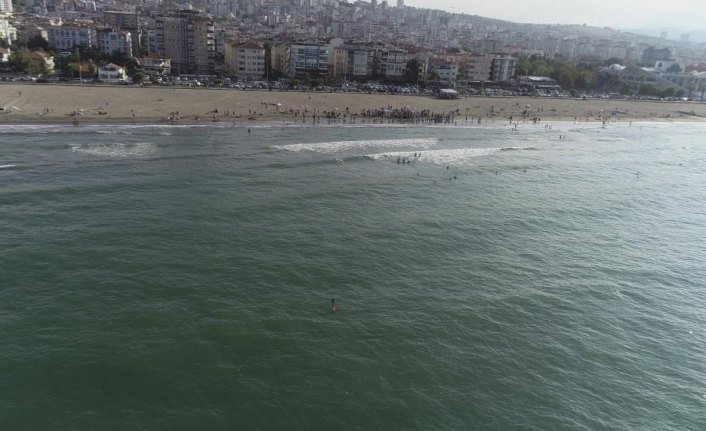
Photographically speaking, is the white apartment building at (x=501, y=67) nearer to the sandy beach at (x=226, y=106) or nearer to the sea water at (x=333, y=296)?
the sandy beach at (x=226, y=106)

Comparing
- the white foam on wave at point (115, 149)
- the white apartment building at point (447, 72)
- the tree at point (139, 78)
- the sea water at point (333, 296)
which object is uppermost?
the white apartment building at point (447, 72)

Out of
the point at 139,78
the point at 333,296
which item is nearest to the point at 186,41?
the point at 139,78

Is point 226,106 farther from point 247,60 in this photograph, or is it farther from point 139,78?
point 247,60

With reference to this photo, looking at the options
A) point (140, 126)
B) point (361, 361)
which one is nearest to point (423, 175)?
point (361, 361)

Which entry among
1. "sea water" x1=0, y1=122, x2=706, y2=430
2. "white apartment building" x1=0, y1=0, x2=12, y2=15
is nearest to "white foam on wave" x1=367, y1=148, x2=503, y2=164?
"sea water" x1=0, y1=122, x2=706, y2=430

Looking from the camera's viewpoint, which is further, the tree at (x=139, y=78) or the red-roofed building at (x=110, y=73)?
the red-roofed building at (x=110, y=73)

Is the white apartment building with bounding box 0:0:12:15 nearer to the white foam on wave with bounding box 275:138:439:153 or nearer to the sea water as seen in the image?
the sea water

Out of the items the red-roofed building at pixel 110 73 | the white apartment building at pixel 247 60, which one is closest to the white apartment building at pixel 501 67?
the white apartment building at pixel 247 60
